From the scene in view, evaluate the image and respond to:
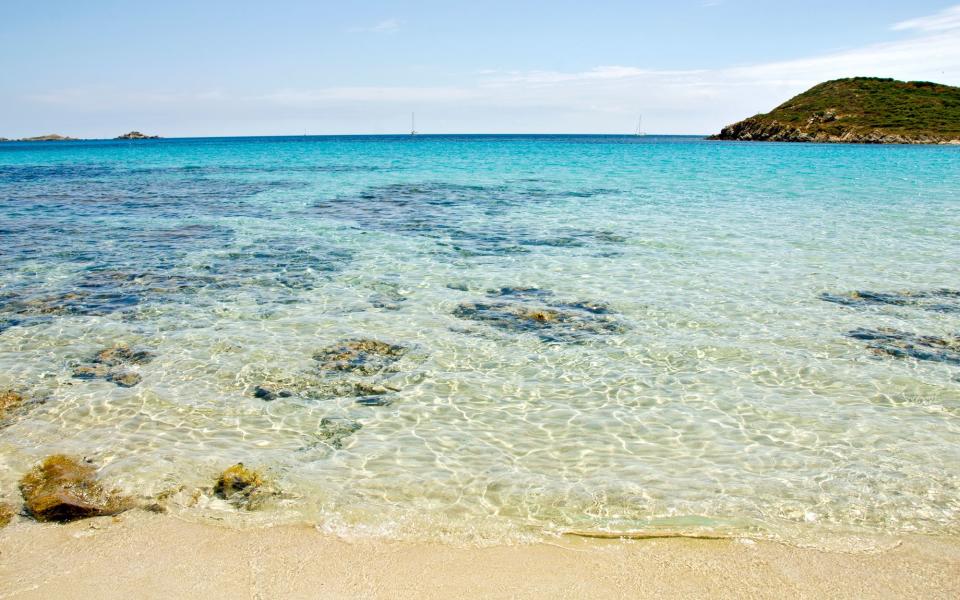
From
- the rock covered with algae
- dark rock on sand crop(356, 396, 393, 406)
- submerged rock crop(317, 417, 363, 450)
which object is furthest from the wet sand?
dark rock on sand crop(356, 396, 393, 406)

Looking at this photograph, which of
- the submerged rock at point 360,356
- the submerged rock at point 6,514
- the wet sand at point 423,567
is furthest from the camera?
the submerged rock at point 360,356

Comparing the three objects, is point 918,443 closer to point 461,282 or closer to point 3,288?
point 461,282

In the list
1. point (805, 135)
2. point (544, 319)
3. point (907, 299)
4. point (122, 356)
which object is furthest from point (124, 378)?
point (805, 135)

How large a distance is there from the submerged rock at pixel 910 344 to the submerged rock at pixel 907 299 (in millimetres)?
1843

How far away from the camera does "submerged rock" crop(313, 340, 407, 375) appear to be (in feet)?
33.3

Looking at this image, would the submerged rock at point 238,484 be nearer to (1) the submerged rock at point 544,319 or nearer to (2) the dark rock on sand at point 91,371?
(2) the dark rock on sand at point 91,371

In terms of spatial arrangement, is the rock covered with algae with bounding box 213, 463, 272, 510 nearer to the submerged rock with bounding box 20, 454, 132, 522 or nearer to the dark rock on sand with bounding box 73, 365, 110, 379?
the submerged rock with bounding box 20, 454, 132, 522

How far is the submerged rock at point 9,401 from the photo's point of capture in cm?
853

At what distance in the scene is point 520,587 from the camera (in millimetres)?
5266

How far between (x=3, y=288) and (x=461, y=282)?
1085 centimetres

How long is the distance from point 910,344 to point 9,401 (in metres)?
14.5

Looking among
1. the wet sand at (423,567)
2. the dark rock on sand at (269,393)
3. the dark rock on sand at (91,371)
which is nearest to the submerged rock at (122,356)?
the dark rock on sand at (91,371)

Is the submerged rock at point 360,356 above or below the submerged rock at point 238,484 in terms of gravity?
above

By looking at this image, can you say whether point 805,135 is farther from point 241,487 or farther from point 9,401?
point 9,401
